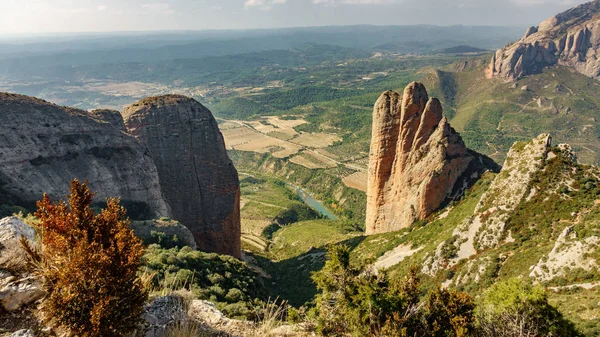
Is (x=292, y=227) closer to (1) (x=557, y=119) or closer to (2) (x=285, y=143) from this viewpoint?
(2) (x=285, y=143)

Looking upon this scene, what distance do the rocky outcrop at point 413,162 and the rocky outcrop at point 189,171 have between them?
23.0 metres

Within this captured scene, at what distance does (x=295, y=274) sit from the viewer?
167ft

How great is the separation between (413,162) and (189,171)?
32.9m

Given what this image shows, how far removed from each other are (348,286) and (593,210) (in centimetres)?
2553

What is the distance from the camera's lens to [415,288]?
14.5 metres

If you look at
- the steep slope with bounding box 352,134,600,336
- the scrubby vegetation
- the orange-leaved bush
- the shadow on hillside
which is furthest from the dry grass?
the shadow on hillside

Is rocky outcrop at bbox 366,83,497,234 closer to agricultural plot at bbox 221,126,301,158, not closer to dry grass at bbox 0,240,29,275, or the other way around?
dry grass at bbox 0,240,29,275

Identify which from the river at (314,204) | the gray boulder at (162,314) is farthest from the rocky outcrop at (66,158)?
the river at (314,204)

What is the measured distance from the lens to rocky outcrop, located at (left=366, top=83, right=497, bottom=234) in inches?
1827

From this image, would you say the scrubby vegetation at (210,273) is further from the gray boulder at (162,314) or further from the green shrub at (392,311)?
the gray boulder at (162,314)

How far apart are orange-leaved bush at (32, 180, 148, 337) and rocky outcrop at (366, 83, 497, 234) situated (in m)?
43.1

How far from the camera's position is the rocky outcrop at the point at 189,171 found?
52.8 meters

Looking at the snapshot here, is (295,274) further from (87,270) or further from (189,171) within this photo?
(87,270)

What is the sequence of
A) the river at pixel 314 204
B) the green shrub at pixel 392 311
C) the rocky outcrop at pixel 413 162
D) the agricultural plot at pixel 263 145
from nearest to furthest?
the green shrub at pixel 392 311, the rocky outcrop at pixel 413 162, the river at pixel 314 204, the agricultural plot at pixel 263 145
